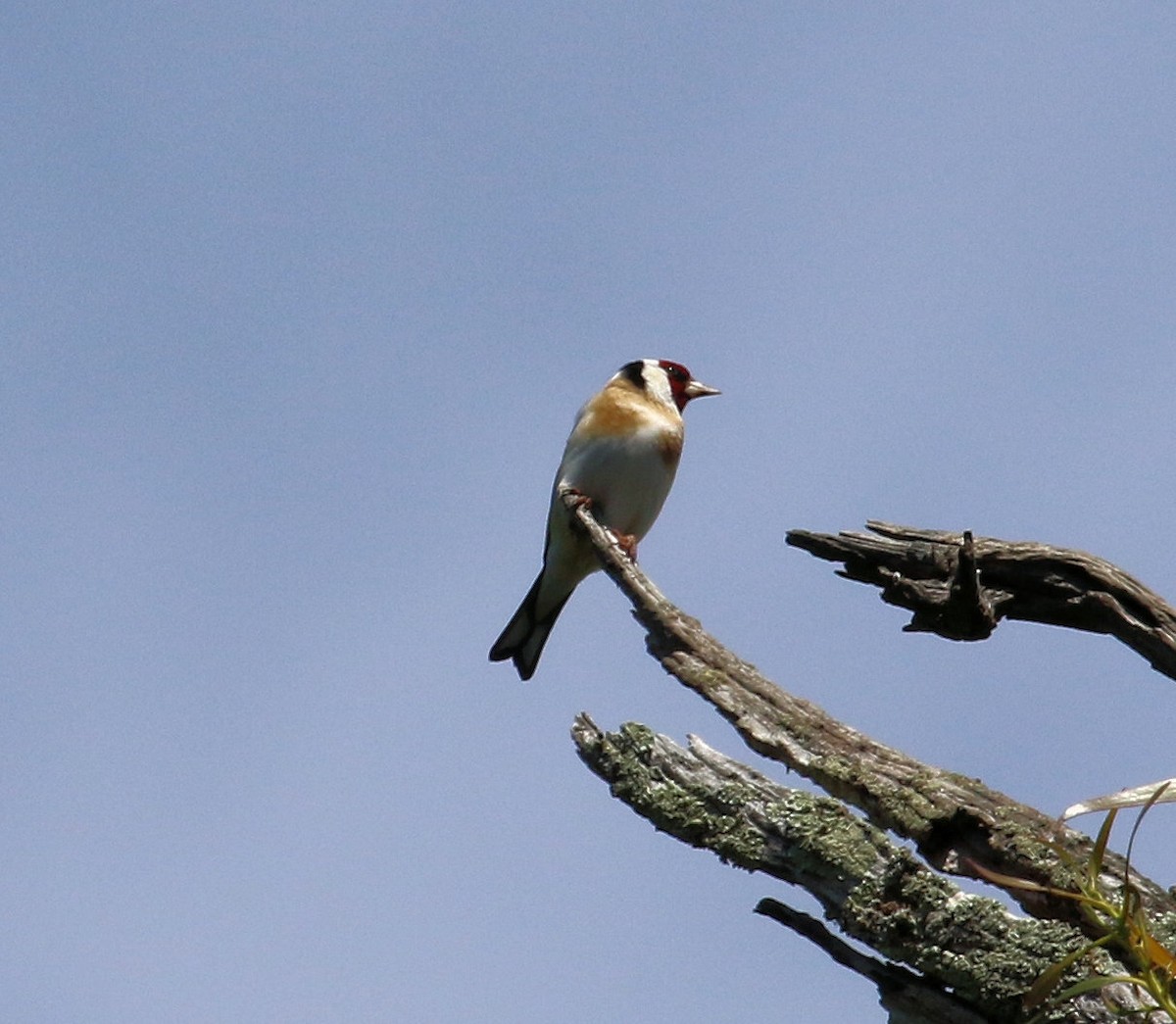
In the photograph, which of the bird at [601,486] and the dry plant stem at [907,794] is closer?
the dry plant stem at [907,794]

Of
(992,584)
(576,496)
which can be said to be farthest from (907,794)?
(576,496)

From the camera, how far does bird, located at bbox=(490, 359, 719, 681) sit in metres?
8.48

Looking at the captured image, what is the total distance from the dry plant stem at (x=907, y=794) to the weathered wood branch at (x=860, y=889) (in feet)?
0.43

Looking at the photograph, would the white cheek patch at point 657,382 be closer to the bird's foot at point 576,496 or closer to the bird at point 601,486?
the bird at point 601,486

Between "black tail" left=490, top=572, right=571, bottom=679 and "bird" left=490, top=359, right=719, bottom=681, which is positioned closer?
"bird" left=490, top=359, right=719, bottom=681

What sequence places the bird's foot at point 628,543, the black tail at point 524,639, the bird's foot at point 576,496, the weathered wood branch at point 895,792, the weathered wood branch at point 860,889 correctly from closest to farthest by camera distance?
1. the weathered wood branch at point 860,889
2. the weathered wood branch at point 895,792
3. the bird's foot at point 628,543
4. the bird's foot at point 576,496
5. the black tail at point 524,639

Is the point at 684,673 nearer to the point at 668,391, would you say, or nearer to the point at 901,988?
the point at 901,988

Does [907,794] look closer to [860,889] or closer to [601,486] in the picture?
[860,889]

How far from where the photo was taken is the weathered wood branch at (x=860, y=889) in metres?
3.27

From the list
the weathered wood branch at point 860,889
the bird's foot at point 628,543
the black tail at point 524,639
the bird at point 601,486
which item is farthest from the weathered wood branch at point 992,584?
the black tail at point 524,639

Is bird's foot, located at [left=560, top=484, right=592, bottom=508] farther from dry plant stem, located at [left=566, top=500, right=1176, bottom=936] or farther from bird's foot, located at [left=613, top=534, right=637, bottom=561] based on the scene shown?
dry plant stem, located at [left=566, top=500, right=1176, bottom=936]

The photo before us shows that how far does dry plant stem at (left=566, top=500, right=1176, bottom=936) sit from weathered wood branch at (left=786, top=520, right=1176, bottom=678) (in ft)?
2.81

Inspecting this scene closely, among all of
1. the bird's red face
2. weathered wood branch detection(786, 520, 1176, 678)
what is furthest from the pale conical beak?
weathered wood branch detection(786, 520, 1176, 678)

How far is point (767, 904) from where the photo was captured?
11.4ft
